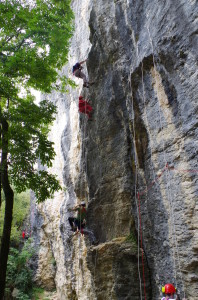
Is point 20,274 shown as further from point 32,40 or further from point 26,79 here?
point 32,40

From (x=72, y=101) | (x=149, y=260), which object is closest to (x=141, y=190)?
(x=149, y=260)

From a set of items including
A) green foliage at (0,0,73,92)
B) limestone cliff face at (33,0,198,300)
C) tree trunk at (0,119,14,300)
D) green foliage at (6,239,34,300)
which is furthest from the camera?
green foliage at (6,239,34,300)

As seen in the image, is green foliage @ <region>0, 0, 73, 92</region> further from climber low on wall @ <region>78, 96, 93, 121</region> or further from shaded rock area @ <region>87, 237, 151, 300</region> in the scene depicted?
shaded rock area @ <region>87, 237, 151, 300</region>

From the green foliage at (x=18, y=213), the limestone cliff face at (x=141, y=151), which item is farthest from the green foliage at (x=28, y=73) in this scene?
the green foliage at (x=18, y=213)

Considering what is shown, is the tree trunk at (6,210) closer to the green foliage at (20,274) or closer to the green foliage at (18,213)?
the green foliage at (20,274)

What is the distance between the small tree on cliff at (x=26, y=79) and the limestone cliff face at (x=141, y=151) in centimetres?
205

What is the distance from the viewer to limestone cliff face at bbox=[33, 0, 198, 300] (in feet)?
18.6

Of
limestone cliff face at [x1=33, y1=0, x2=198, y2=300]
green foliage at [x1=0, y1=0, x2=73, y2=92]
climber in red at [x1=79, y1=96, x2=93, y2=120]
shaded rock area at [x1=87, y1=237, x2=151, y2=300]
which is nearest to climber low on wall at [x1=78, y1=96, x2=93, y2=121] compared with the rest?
climber in red at [x1=79, y1=96, x2=93, y2=120]

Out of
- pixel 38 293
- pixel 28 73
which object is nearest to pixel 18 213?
pixel 38 293

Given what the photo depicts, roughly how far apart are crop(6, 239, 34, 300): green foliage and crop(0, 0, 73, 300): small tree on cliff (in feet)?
37.5

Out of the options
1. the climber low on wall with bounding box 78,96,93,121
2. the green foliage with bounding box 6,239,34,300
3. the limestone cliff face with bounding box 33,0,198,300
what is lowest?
the green foliage with bounding box 6,239,34,300

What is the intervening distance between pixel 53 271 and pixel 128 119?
1340cm

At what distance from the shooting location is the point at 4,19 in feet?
23.9

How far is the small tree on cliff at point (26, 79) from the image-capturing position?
7004mm
